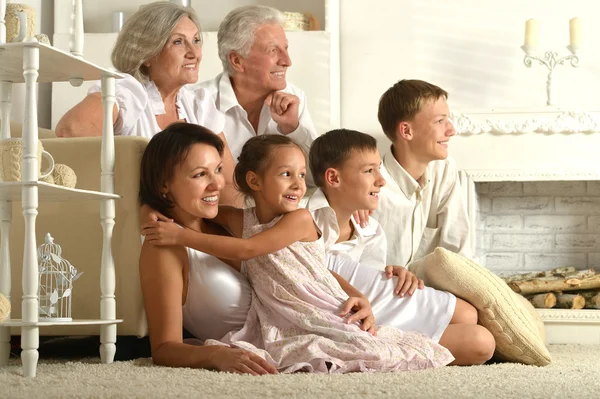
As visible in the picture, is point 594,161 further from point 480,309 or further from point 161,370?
point 161,370

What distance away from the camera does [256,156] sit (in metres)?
2.25

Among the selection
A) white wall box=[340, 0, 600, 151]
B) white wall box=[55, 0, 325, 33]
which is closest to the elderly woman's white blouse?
white wall box=[340, 0, 600, 151]

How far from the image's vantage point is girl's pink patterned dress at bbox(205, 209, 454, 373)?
200 cm

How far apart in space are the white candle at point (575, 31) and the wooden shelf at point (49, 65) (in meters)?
2.38

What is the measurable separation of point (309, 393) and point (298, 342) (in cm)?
38

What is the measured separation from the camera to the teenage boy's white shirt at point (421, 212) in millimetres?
2932

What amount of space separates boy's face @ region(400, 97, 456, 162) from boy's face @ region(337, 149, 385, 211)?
0.52 m

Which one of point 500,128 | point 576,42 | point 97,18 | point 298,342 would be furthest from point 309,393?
point 97,18

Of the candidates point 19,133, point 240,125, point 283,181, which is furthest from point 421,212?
point 19,133

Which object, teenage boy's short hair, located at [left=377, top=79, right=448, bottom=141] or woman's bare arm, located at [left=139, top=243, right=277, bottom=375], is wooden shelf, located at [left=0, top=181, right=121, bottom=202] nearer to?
woman's bare arm, located at [left=139, top=243, right=277, bottom=375]

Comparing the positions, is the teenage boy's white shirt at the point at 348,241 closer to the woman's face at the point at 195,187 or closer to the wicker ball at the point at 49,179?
the woman's face at the point at 195,187

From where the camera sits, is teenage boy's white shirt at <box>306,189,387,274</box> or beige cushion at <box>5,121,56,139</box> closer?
teenage boy's white shirt at <box>306,189,387,274</box>

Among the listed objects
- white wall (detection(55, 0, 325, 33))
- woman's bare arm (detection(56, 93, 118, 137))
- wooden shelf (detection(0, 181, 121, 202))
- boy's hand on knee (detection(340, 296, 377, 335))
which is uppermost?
white wall (detection(55, 0, 325, 33))

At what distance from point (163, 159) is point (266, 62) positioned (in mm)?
1050
